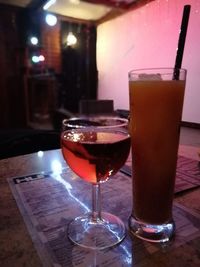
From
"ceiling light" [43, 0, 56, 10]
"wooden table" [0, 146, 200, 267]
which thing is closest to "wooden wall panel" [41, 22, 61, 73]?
"ceiling light" [43, 0, 56, 10]

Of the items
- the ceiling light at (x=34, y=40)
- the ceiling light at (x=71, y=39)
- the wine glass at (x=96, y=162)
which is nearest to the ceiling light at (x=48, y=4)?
the ceiling light at (x=34, y=40)

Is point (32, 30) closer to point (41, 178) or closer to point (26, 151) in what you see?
point (26, 151)

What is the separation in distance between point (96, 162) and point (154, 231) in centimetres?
16

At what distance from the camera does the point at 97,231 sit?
0.46 m

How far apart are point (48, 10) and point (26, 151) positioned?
15.3 feet

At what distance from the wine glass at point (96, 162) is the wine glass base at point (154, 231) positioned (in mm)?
24

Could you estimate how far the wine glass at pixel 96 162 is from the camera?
0.43 meters

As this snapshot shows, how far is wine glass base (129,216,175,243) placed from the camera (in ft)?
1.40

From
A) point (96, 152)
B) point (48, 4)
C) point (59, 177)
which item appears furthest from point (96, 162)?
point (48, 4)

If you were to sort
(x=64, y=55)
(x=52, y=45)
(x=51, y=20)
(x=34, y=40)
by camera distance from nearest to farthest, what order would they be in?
(x=34, y=40) → (x=51, y=20) → (x=52, y=45) → (x=64, y=55)

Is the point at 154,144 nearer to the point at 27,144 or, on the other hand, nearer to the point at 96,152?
the point at 96,152

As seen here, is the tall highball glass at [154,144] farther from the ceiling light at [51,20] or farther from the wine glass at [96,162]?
the ceiling light at [51,20]

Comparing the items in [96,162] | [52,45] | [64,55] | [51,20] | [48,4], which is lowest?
[96,162]

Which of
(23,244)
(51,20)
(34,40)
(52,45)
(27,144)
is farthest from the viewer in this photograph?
(52,45)
